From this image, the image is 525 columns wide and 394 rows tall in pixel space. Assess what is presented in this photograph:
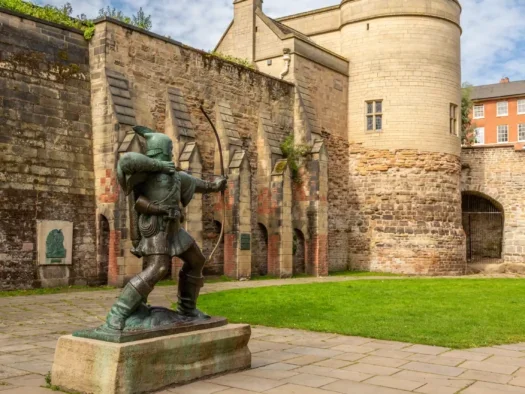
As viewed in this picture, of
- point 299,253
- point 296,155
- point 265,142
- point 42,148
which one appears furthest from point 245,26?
point 42,148

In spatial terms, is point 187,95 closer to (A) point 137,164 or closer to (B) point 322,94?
(B) point 322,94

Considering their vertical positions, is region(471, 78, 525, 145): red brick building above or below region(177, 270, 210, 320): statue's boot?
above

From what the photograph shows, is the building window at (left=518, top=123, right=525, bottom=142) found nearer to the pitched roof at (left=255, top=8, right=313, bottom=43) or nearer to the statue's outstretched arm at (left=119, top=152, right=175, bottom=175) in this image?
→ the pitched roof at (left=255, top=8, right=313, bottom=43)

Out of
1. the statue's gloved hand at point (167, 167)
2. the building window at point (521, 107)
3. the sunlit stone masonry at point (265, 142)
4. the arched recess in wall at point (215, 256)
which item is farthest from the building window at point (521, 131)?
the statue's gloved hand at point (167, 167)

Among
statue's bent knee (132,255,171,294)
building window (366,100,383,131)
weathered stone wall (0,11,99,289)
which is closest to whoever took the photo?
statue's bent knee (132,255,171,294)

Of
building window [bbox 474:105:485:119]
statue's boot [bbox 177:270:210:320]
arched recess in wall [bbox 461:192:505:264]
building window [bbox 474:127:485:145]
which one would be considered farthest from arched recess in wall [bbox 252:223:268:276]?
building window [bbox 474:105:485:119]

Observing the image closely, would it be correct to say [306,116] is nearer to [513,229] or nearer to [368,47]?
[368,47]

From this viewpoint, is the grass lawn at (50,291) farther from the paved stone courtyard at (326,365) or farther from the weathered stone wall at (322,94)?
the weathered stone wall at (322,94)

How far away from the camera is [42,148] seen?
1562 cm

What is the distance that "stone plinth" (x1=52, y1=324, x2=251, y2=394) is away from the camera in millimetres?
5383

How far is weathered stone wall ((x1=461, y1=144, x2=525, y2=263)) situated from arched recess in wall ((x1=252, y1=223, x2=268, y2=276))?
449 inches

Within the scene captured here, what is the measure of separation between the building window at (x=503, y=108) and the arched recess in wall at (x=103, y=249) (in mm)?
46008

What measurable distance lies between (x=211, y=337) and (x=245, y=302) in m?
6.49

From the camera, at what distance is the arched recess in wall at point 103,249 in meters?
16.5
